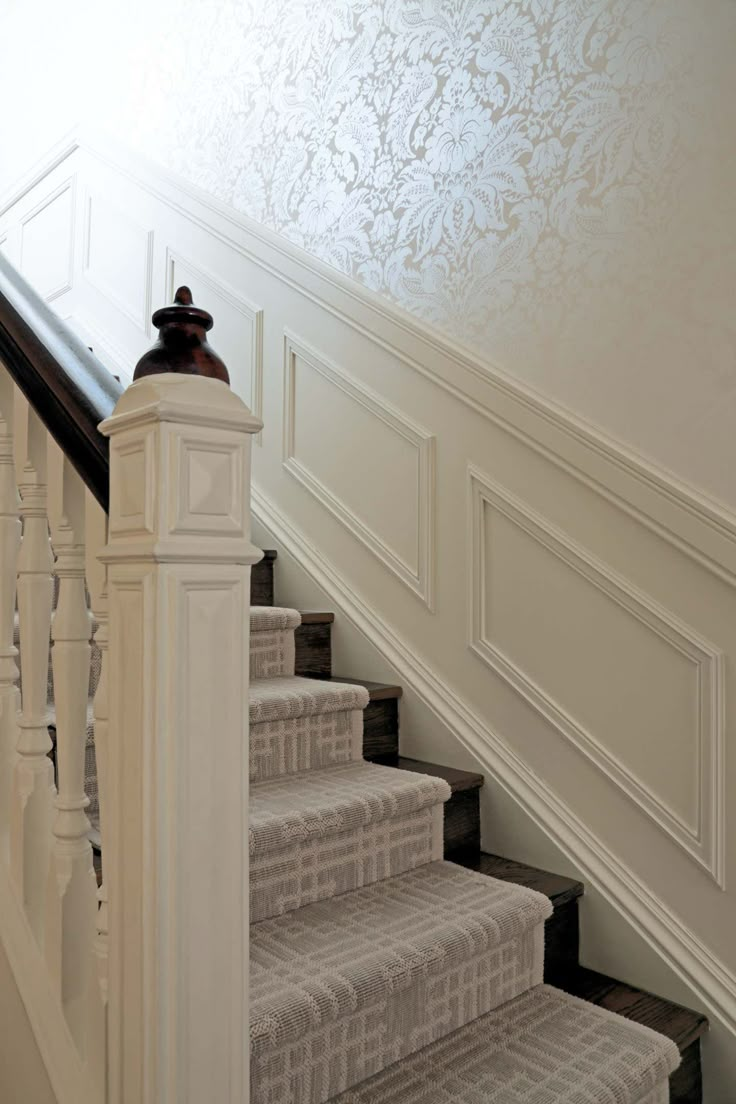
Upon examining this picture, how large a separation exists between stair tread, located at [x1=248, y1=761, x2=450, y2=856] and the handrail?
2.47 feet

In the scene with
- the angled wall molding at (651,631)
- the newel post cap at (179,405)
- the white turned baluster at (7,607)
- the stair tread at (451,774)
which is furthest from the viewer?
the stair tread at (451,774)

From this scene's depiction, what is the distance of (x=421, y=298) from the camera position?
6.82ft

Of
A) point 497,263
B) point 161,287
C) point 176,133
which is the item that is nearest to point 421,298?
point 497,263

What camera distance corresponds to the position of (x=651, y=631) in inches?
63.9

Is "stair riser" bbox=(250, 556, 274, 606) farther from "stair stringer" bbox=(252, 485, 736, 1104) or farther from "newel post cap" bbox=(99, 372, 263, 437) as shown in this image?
"newel post cap" bbox=(99, 372, 263, 437)

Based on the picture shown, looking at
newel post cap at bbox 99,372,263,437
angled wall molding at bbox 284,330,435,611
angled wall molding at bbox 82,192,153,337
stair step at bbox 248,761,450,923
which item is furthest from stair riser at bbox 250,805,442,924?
angled wall molding at bbox 82,192,153,337

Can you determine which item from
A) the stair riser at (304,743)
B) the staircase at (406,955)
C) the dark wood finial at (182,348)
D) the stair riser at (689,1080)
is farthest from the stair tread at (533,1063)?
the dark wood finial at (182,348)

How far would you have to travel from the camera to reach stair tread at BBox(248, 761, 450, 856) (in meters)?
1.42

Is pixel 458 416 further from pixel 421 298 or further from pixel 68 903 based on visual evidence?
pixel 68 903

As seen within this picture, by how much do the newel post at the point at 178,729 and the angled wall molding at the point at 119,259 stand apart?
7.32 ft

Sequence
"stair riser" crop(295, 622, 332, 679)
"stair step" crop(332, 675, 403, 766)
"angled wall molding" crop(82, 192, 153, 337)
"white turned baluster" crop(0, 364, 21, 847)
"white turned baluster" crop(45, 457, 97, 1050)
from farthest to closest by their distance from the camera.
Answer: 1. "angled wall molding" crop(82, 192, 153, 337)
2. "stair riser" crop(295, 622, 332, 679)
3. "stair step" crop(332, 675, 403, 766)
4. "white turned baluster" crop(0, 364, 21, 847)
5. "white turned baluster" crop(45, 457, 97, 1050)

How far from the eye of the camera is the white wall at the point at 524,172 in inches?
Answer: 62.3

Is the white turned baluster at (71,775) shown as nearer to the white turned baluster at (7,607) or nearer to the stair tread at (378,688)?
the white turned baluster at (7,607)

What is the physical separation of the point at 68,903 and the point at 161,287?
7.57ft
